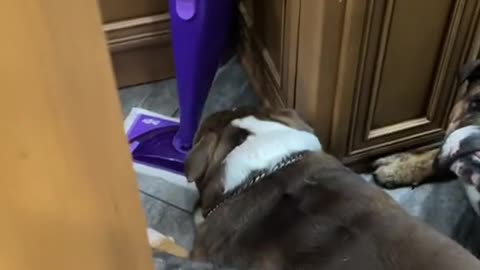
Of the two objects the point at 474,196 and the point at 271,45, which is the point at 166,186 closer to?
the point at 271,45

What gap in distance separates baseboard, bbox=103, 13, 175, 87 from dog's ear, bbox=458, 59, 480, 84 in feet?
2.42

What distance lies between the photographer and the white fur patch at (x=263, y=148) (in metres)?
1.42

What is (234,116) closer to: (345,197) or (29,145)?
(345,197)

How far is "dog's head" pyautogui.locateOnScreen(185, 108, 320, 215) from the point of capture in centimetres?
143

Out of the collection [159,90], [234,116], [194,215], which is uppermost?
[234,116]

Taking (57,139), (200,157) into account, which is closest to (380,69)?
(200,157)

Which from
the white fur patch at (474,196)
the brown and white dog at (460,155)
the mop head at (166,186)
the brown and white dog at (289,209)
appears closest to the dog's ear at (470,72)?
the brown and white dog at (460,155)

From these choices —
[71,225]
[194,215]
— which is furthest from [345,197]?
[71,225]

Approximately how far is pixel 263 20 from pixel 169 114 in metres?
0.38

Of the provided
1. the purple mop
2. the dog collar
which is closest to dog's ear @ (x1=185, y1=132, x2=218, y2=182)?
the dog collar

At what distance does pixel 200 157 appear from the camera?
1.51 meters

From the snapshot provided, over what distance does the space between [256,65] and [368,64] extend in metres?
0.48

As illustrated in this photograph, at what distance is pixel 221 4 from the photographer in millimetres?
1636

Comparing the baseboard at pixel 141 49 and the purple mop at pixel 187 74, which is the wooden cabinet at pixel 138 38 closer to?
the baseboard at pixel 141 49
